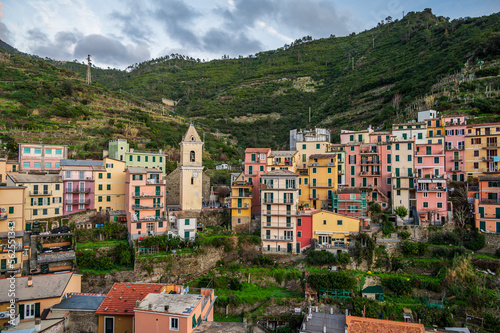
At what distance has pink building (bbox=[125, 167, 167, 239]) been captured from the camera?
31891 mm

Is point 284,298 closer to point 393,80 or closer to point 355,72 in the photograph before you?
point 393,80

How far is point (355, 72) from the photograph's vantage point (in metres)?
91.7

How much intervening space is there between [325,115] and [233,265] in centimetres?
5220

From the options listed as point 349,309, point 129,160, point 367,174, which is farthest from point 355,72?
point 349,309

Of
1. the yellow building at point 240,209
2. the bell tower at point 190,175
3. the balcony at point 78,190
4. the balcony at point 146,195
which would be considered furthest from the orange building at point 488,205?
the balcony at point 78,190

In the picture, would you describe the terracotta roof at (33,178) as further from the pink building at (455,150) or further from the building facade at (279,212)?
the pink building at (455,150)

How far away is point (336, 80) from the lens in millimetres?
94562

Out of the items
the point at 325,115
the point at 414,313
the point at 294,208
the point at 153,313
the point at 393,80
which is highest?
the point at 393,80

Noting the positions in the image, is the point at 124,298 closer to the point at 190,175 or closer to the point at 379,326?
the point at 379,326

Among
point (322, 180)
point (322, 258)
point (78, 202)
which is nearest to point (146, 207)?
point (78, 202)

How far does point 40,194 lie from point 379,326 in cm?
3166

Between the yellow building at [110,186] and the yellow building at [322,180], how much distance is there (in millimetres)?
21642

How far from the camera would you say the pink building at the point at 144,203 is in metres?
31.9

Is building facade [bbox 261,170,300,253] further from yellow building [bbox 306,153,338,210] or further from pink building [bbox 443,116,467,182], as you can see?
pink building [bbox 443,116,467,182]
